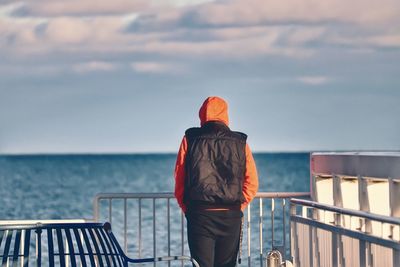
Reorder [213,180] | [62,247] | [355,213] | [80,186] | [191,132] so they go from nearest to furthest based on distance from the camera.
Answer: [62,247] < [355,213] < [213,180] < [191,132] < [80,186]

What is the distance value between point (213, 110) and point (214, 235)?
881mm

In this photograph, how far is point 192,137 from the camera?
8.28 meters

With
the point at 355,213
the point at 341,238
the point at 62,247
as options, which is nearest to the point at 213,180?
the point at 341,238

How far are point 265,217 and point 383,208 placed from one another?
42.9 meters

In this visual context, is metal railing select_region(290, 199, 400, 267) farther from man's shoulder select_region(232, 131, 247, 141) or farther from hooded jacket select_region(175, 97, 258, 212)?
man's shoulder select_region(232, 131, 247, 141)

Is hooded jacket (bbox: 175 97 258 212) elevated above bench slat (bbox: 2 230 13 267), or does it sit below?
above

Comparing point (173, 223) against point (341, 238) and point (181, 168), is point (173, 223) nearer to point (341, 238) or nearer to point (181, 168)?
point (181, 168)

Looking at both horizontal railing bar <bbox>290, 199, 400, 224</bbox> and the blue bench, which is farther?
the blue bench

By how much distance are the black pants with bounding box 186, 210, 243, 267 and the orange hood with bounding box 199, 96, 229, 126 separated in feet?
2.17

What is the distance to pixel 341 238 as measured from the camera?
26.5 ft

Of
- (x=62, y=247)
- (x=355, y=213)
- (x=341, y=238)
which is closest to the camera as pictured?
(x=62, y=247)

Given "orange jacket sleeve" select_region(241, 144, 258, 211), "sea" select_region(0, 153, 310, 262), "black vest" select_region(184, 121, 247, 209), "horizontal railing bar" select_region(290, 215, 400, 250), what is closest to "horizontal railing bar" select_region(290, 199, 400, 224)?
"horizontal railing bar" select_region(290, 215, 400, 250)

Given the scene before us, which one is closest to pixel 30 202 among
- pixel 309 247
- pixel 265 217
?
pixel 265 217

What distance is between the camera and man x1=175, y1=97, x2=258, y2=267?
820 centimetres
